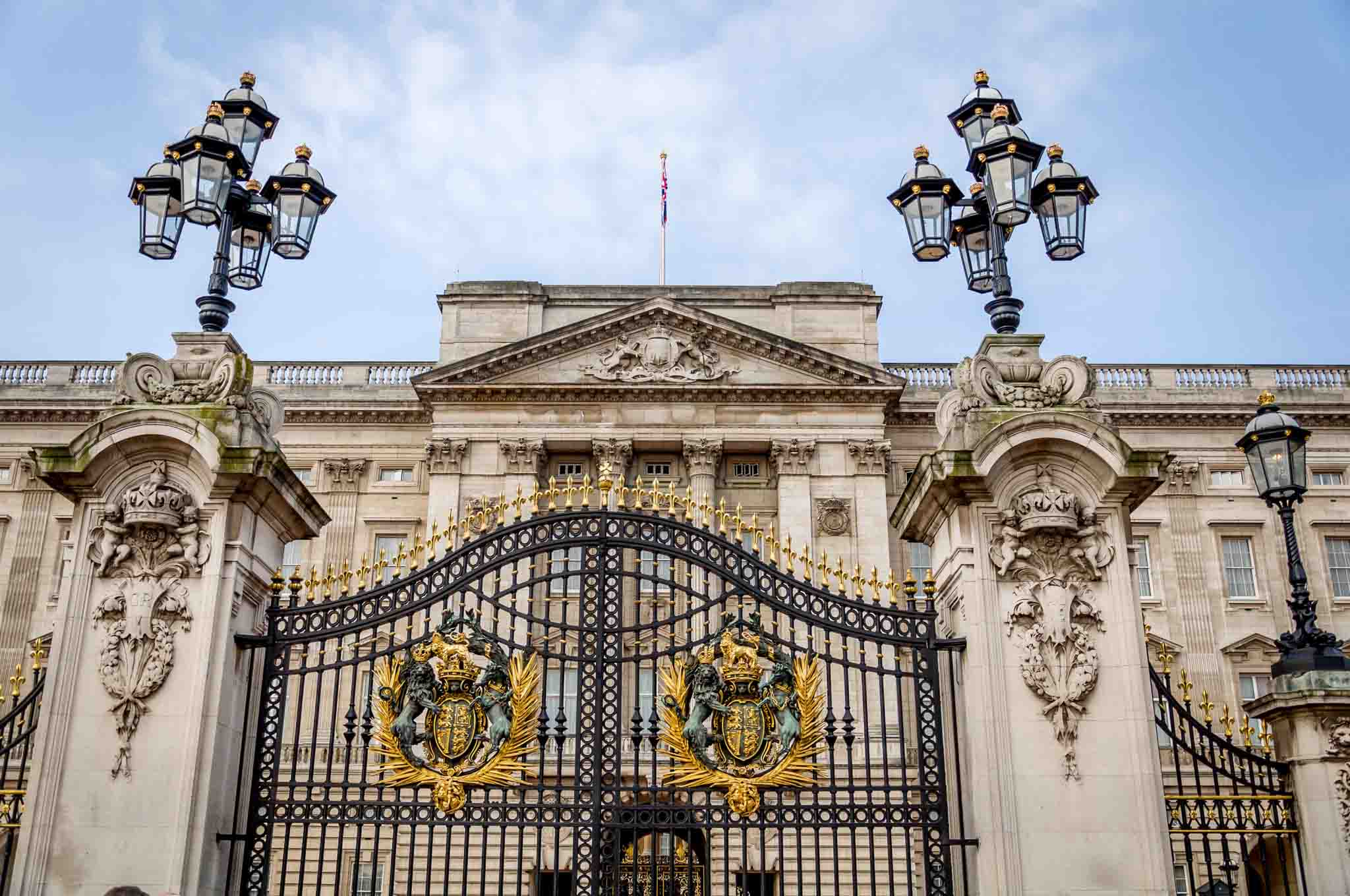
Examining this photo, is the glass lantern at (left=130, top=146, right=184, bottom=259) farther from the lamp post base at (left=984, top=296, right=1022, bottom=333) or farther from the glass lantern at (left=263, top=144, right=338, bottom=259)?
the lamp post base at (left=984, top=296, right=1022, bottom=333)

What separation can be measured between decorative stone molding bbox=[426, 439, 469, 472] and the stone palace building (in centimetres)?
8

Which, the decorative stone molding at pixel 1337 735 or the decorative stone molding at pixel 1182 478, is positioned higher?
the decorative stone molding at pixel 1182 478

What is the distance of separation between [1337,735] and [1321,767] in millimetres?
308

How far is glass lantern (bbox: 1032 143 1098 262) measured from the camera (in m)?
11.9

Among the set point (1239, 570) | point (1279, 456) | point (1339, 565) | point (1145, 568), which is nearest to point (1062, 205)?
point (1279, 456)

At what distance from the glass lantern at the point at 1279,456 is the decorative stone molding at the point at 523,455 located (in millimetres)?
27856

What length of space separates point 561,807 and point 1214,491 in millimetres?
34638

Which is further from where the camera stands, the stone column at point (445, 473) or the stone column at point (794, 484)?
the stone column at point (445, 473)

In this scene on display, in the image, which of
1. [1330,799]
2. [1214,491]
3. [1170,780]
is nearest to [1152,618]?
[1214,491]

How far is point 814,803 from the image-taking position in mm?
10547

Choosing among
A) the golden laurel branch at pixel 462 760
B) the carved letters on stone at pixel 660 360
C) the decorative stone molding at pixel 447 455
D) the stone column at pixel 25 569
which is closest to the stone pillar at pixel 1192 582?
the carved letters on stone at pixel 660 360

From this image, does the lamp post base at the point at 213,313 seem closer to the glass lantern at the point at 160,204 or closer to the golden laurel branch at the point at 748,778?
the glass lantern at the point at 160,204

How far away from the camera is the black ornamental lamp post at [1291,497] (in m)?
11.0

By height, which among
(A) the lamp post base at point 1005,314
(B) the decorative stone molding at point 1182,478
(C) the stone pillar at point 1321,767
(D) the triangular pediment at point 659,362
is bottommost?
(C) the stone pillar at point 1321,767
